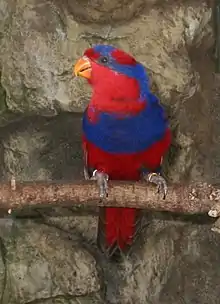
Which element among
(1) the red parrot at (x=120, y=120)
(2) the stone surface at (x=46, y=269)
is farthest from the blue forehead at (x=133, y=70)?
(2) the stone surface at (x=46, y=269)

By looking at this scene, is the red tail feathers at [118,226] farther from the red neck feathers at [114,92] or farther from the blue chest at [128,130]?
the red neck feathers at [114,92]

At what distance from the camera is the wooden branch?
1522 mm

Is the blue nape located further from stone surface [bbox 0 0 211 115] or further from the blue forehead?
stone surface [bbox 0 0 211 115]

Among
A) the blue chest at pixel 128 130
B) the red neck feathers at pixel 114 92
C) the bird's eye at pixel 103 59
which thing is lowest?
the blue chest at pixel 128 130

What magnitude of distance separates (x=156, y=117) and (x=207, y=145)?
311 mm

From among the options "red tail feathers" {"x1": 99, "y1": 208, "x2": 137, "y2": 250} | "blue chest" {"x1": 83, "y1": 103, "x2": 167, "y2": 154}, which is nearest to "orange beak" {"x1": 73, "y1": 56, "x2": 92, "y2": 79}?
"blue chest" {"x1": 83, "y1": 103, "x2": 167, "y2": 154}

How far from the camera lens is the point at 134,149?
1701mm

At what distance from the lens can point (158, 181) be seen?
64.2 inches

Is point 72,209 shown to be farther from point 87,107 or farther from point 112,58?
point 112,58

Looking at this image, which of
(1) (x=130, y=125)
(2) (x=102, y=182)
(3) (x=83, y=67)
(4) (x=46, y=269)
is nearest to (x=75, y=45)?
(3) (x=83, y=67)

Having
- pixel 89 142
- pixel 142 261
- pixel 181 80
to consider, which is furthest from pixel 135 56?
pixel 142 261

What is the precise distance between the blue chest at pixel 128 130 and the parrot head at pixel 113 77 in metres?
0.03

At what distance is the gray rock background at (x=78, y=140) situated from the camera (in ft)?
6.04

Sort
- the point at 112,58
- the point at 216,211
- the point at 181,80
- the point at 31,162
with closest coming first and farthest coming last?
1. the point at 216,211
2. the point at 112,58
3. the point at 181,80
4. the point at 31,162
